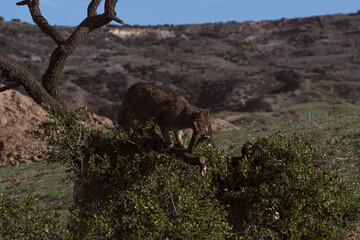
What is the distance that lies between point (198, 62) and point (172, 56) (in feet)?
38.2

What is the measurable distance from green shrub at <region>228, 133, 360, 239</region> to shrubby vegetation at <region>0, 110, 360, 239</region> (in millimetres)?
21

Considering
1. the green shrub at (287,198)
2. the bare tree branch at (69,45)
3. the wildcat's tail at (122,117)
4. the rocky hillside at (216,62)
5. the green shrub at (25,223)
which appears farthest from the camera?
the rocky hillside at (216,62)

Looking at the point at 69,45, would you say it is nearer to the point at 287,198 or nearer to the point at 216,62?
the point at 287,198

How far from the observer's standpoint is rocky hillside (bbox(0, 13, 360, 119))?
7831cm

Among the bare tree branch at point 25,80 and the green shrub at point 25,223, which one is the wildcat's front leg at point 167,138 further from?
the green shrub at point 25,223

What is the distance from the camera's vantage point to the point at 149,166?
27.5ft

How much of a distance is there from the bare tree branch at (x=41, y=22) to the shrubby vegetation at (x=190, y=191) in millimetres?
2578

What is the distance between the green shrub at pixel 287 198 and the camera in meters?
8.32

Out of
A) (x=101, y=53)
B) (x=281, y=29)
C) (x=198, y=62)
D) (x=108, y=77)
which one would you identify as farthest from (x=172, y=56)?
(x=281, y=29)

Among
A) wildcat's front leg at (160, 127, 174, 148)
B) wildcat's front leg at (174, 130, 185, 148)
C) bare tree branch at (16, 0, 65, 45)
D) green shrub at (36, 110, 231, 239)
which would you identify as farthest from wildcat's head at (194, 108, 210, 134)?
bare tree branch at (16, 0, 65, 45)

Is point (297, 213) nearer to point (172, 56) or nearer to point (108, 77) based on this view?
point (108, 77)

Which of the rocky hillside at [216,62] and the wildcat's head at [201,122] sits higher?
the rocky hillside at [216,62]

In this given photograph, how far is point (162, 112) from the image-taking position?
9.56 m

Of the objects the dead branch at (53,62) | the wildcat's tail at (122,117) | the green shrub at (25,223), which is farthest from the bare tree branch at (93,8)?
the green shrub at (25,223)
